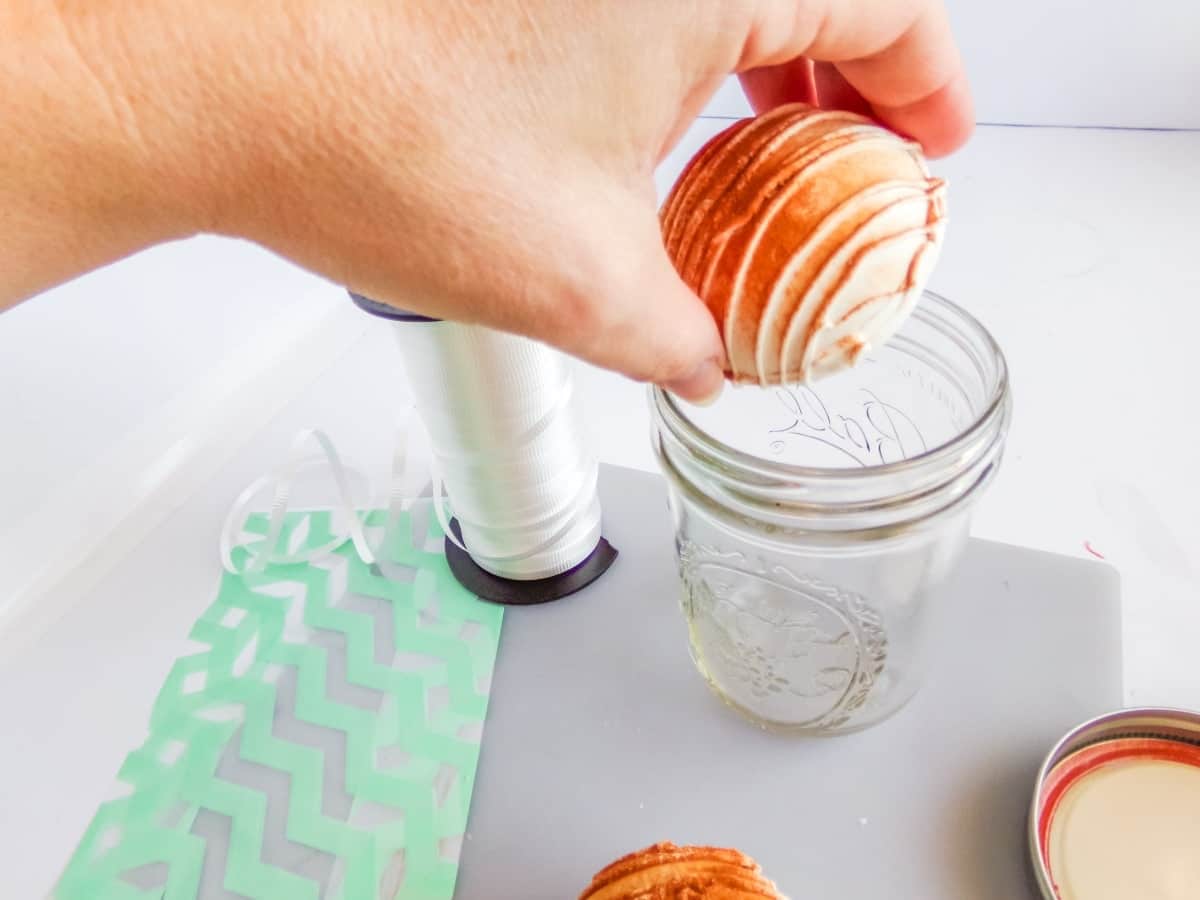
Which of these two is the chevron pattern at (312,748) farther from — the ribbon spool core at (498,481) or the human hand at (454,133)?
the human hand at (454,133)

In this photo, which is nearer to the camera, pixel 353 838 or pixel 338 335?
pixel 353 838

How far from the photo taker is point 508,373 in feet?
1.67

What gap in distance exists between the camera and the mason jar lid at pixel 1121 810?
1.43ft

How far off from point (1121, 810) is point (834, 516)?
0.72 feet

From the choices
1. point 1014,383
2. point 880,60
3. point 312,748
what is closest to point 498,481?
point 312,748

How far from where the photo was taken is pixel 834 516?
43cm

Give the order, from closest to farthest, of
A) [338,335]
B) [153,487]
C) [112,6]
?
1. [112,6]
2. [153,487]
3. [338,335]

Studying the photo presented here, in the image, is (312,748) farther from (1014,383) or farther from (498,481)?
(1014,383)

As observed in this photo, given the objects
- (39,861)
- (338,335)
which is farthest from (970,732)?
(338,335)

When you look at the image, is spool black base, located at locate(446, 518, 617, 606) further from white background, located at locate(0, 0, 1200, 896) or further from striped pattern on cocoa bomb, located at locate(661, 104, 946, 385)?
striped pattern on cocoa bomb, located at locate(661, 104, 946, 385)

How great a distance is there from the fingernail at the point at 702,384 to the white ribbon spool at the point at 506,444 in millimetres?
130

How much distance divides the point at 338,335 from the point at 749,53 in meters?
0.63

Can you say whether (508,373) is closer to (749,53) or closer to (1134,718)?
(749,53)

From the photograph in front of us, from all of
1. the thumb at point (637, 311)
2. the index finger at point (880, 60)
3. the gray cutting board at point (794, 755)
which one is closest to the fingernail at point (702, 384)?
the thumb at point (637, 311)
